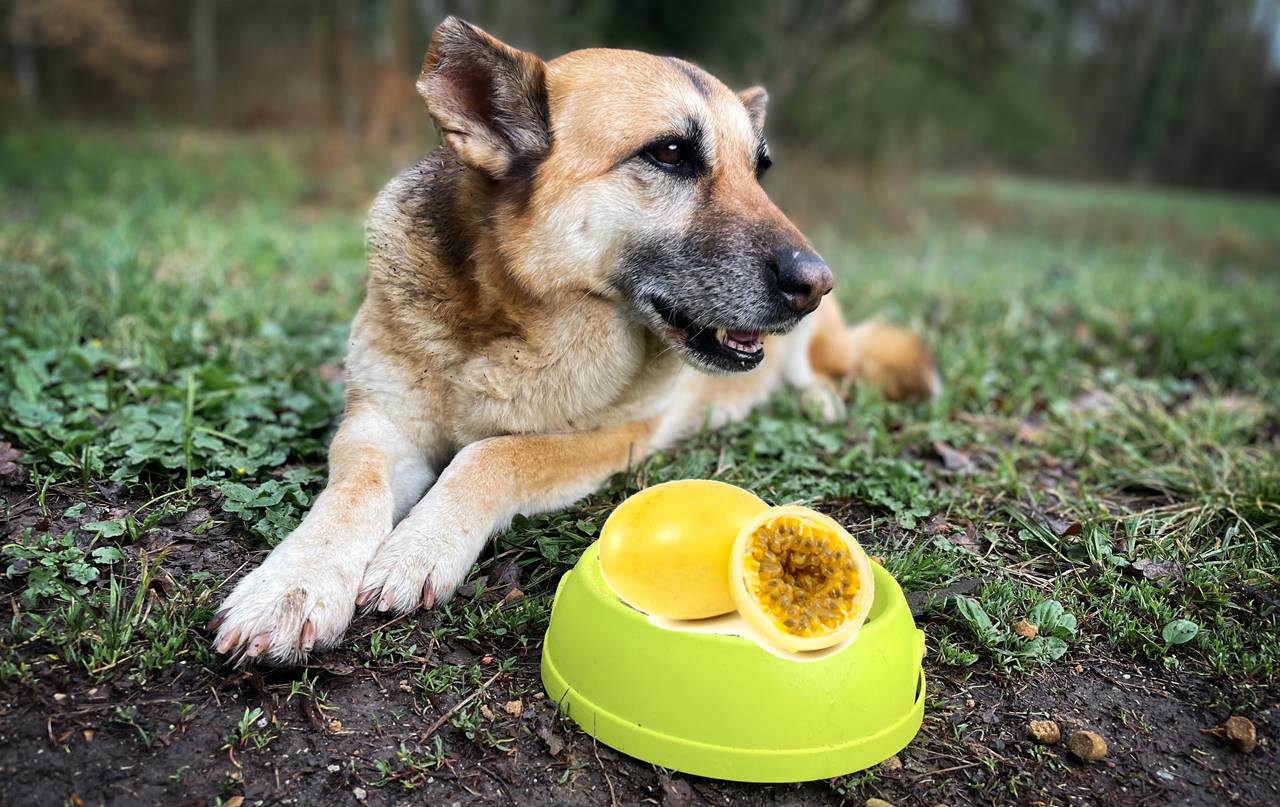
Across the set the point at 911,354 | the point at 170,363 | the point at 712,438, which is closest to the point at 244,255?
the point at 170,363

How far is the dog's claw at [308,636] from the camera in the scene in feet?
6.51

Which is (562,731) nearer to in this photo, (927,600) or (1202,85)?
(927,600)

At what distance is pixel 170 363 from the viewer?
11.5 feet

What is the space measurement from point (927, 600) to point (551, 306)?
135 centimetres

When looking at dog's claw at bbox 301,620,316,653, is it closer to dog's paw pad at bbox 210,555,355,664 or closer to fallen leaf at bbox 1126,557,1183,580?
dog's paw pad at bbox 210,555,355,664

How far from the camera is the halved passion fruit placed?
1826mm

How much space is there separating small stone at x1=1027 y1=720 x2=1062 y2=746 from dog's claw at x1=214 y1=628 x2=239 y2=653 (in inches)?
69.3

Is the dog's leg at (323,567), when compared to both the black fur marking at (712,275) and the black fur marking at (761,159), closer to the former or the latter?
the black fur marking at (712,275)

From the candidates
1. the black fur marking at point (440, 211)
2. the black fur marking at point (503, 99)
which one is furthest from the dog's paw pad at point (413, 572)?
the black fur marking at point (503, 99)

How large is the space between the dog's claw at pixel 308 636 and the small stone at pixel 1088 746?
5.55 ft

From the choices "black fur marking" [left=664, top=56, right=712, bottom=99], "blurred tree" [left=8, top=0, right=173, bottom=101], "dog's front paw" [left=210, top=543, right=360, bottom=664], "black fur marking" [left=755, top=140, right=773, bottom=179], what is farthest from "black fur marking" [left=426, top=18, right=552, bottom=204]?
"blurred tree" [left=8, top=0, right=173, bottom=101]

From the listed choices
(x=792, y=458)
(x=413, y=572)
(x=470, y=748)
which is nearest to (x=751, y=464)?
(x=792, y=458)

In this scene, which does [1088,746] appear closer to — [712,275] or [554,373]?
[712,275]

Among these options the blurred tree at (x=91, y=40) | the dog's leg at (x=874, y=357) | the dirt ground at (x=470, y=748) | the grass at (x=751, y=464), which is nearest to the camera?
the dirt ground at (x=470, y=748)
